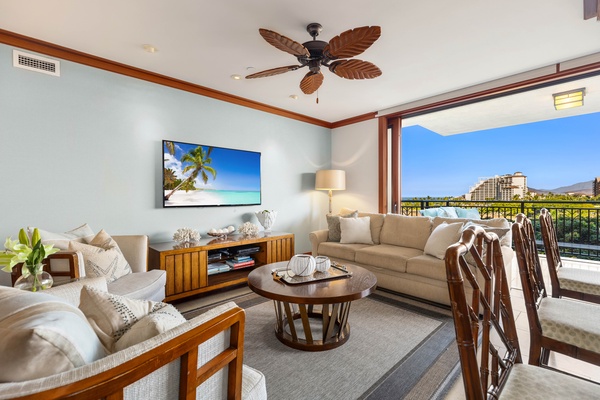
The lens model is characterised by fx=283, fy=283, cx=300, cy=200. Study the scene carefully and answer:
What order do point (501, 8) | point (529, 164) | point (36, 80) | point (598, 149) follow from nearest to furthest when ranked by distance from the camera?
point (501, 8)
point (36, 80)
point (598, 149)
point (529, 164)

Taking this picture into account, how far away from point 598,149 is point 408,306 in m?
5.74

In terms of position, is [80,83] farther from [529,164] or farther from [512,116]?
[529,164]

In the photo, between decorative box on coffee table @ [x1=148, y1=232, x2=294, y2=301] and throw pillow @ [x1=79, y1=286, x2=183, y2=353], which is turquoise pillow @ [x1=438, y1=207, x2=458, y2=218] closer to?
decorative box on coffee table @ [x1=148, y1=232, x2=294, y2=301]

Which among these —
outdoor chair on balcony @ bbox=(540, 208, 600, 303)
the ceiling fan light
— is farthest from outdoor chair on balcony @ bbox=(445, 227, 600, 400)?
the ceiling fan light

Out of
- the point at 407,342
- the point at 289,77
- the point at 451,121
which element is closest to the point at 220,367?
the point at 407,342

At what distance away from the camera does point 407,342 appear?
2.13m

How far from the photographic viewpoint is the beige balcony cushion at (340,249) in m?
3.51

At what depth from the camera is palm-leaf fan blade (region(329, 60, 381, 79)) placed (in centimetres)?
228

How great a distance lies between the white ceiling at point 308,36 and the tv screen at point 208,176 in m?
0.90

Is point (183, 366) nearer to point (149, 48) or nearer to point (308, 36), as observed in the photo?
point (308, 36)

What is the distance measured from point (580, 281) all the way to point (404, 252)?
1.53m

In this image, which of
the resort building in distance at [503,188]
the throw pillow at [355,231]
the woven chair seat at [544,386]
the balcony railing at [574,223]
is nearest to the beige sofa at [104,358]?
the woven chair seat at [544,386]

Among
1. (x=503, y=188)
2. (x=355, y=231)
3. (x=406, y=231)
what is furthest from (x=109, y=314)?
(x=503, y=188)

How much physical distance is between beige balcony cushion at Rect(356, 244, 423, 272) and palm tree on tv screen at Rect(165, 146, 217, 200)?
2.16 meters
